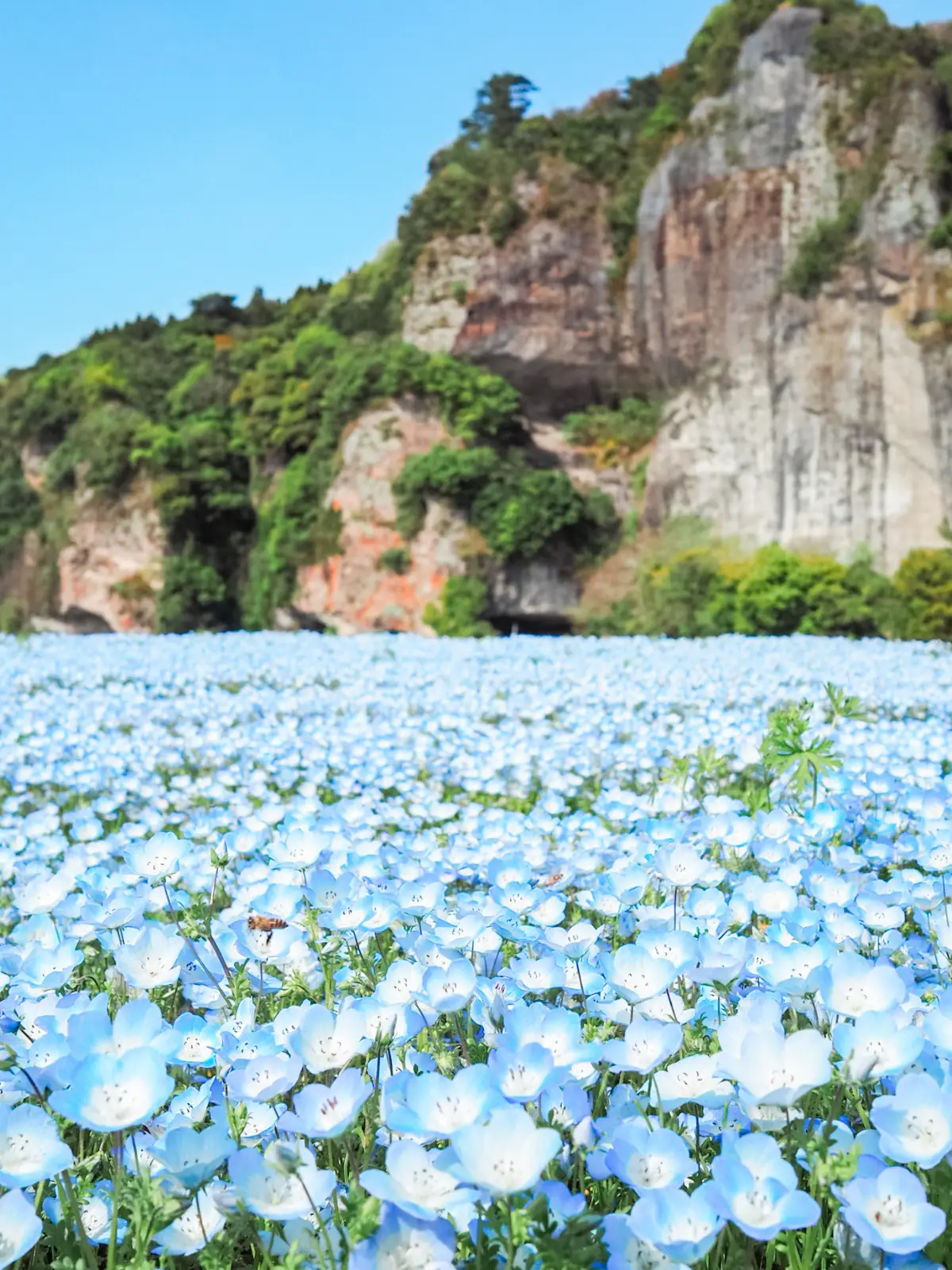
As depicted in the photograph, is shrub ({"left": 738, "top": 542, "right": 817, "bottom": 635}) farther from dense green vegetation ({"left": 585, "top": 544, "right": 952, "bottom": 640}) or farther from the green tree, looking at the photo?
the green tree

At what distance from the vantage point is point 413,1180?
1194 millimetres

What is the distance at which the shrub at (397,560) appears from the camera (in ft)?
88.6

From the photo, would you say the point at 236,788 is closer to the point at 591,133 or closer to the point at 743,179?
the point at 743,179

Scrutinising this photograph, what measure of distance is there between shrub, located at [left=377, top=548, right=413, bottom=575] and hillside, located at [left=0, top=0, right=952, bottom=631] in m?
0.06

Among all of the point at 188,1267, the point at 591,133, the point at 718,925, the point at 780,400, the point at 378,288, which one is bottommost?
the point at 188,1267

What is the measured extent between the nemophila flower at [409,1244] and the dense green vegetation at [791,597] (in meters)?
18.6

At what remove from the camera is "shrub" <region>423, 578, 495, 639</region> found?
82.9 ft

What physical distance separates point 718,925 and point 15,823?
3208mm

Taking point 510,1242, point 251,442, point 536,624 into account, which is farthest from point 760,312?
point 510,1242

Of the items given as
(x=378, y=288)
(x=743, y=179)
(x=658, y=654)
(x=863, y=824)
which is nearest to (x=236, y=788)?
(x=863, y=824)

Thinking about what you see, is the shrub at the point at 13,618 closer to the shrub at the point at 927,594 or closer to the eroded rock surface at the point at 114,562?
the eroded rock surface at the point at 114,562

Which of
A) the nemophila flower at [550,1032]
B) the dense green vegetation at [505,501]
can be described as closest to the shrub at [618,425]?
the dense green vegetation at [505,501]

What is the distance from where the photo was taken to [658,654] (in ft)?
33.7

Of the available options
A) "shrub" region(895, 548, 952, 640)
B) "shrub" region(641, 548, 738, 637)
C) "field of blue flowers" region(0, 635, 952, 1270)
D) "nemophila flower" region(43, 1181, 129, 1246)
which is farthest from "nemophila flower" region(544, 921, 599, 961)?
"shrub" region(641, 548, 738, 637)
